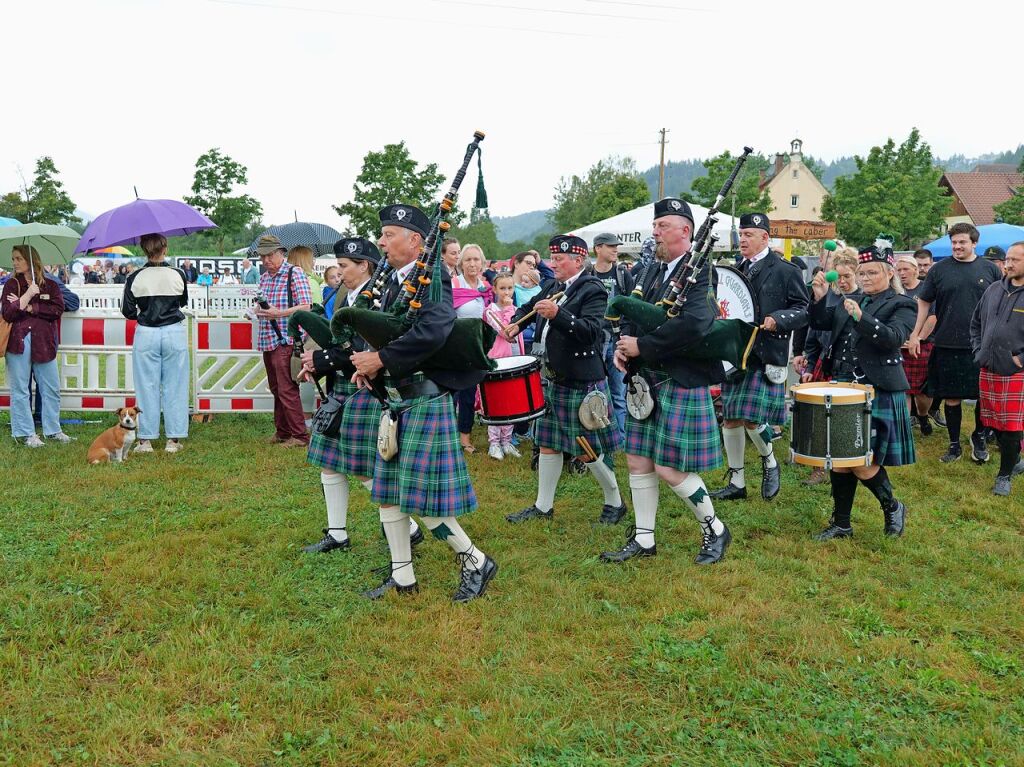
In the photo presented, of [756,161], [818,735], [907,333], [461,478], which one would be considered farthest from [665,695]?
[756,161]

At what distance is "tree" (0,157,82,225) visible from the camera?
30.9 metres

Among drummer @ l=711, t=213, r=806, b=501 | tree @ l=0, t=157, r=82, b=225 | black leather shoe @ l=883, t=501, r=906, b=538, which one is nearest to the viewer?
black leather shoe @ l=883, t=501, r=906, b=538

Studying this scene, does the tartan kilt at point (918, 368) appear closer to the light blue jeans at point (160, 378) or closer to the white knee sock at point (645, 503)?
the white knee sock at point (645, 503)

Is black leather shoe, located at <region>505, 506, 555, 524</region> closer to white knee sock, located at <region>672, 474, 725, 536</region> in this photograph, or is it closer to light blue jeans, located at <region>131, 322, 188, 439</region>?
white knee sock, located at <region>672, 474, 725, 536</region>

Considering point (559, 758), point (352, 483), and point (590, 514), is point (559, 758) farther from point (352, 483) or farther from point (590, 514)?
point (352, 483)

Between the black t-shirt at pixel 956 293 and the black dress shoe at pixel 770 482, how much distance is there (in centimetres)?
257

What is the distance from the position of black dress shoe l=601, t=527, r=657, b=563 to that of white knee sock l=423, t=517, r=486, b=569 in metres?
0.85

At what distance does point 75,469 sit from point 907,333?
5.97 m

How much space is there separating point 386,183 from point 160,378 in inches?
1238

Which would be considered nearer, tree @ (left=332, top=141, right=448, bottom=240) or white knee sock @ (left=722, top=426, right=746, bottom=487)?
white knee sock @ (left=722, top=426, right=746, bottom=487)

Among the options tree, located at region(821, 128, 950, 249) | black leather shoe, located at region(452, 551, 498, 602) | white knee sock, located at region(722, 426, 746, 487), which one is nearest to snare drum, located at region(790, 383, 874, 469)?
white knee sock, located at region(722, 426, 746, 487)

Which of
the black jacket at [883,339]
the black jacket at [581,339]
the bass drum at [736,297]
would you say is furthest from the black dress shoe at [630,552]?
the black jacket at [883,339]

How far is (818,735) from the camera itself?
2.69 metres

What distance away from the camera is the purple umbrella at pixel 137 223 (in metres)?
6.48
